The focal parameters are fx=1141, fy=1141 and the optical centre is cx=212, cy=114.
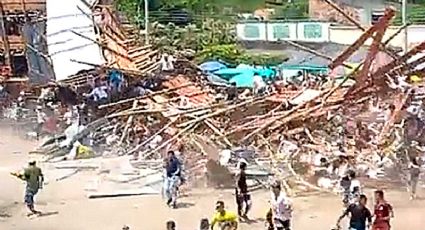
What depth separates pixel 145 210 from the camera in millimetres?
21672

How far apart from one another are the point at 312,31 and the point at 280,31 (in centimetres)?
220

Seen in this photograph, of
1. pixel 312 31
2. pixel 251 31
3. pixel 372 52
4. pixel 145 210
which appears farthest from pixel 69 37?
pixel 251 31

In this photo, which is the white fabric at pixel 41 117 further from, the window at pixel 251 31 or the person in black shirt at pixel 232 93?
the window at pixel 251 31

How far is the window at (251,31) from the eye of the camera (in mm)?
48438

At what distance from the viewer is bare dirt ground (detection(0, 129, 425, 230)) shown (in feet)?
67.6

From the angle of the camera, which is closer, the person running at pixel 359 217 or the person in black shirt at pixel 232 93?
the person running at pixel 359 217

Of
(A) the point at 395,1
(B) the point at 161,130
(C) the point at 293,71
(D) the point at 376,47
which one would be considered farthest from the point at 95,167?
(A) the point at 395,1

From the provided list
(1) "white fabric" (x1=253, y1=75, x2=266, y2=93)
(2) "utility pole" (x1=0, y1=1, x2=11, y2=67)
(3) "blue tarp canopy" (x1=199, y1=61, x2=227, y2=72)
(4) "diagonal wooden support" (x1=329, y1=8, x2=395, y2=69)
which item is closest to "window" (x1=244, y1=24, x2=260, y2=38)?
(3) "blue tarp canopy" (x1=199, y1=61, x2=227, y2=72)

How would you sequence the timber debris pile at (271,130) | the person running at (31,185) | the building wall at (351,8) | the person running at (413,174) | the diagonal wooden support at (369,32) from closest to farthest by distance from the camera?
1. the person running at (31,185)
2. the person running at (413,174)
3. the timber debris pile at (271,130)
4. the diagonal wooden support at (369,32)
5. the building wall at (351,8)

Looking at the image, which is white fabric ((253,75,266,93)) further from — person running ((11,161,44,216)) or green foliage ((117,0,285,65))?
person running ((11,161,44,216))

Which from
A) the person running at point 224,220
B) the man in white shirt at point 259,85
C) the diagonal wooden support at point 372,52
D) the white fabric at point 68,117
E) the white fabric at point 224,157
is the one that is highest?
the diagonal wooden support at point 372,52

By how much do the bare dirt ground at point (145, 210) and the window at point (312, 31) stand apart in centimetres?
2330

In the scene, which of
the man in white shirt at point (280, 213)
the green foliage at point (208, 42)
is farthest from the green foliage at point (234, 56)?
the man in white shirt at point (280, 213)

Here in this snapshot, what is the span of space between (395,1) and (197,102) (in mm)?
23754
